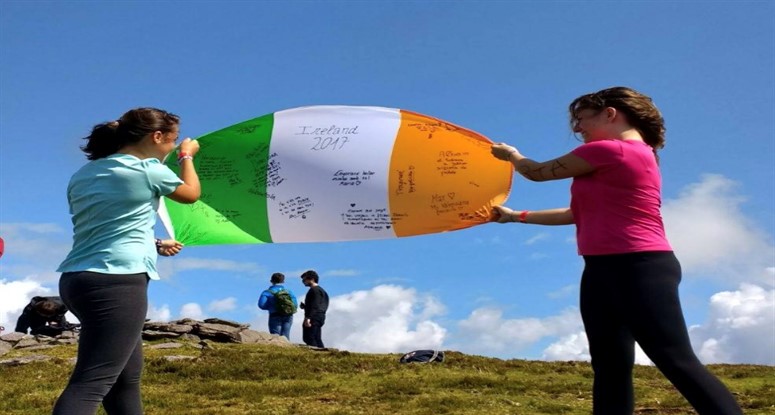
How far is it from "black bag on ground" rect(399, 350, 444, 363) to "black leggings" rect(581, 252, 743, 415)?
8982 millimetres

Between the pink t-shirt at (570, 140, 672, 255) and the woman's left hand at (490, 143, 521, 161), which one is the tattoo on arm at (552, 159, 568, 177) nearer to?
the pink t-shirt at (570, 140, 672, 255)

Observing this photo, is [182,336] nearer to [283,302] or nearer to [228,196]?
[283,302]

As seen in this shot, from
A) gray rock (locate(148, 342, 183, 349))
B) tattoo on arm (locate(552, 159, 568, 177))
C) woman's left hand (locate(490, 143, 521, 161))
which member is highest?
A: woman's left hand (locate(490, 143, 521, 161))

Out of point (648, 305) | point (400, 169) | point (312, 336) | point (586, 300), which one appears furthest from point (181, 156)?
point (312, 336)

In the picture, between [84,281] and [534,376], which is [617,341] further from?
[534,376]

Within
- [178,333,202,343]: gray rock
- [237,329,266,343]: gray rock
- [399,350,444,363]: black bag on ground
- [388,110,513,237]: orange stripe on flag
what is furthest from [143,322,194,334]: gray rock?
[388,110,513,237]: orange stripe on flag

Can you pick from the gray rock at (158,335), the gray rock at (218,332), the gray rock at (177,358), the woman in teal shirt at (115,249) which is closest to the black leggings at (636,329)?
the woman in teal shirt at (115,249)

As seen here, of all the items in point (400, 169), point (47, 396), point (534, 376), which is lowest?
point (47, 396)

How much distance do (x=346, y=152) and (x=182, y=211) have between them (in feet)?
4.21

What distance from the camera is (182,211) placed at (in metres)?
5.39

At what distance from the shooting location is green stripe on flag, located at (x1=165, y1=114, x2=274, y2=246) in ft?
17.7

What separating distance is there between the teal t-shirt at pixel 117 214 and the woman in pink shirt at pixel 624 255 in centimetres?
203

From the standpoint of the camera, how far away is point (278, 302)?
16.7m

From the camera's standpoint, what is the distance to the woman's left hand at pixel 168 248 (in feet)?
14.5
